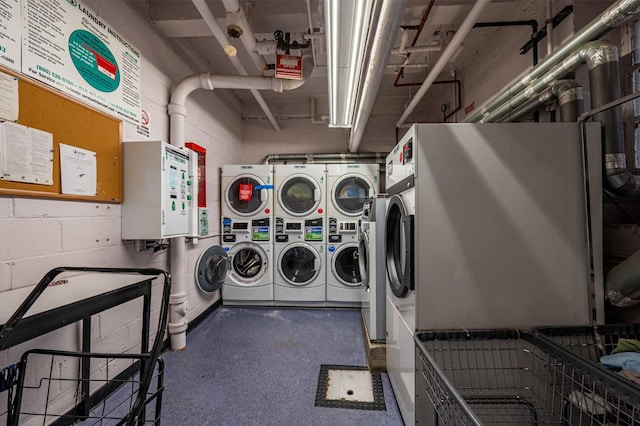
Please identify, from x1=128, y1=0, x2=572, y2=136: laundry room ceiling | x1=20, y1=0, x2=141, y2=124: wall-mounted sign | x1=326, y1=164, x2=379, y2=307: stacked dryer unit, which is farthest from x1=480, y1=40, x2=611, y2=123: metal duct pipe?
x1=20, y1=0, x2=141, y2=124: wall-mounted sign

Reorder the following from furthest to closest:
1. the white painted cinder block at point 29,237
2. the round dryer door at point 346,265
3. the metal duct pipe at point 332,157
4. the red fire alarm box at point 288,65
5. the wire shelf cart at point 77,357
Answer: the metal duct pipe at point 332,157 < the round dryer door at point 346,265 < the red fire alarm box at point 288,65 < the white painted cinder block at point 29,237 < the wire shelf cart at point 77,357

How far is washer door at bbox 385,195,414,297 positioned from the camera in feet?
4.35

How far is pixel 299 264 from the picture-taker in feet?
11.4

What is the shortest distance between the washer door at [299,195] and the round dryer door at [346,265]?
665mm

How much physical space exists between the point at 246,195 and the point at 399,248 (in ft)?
7.18

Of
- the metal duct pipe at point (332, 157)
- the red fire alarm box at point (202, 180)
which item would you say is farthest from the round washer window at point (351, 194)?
the red fire alarm box at point (202, 180)

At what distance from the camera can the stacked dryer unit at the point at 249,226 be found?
10.9 ft

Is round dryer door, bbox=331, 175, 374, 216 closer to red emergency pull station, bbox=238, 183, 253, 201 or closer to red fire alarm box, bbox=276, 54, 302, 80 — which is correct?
red emergency pull station, bbox=238, 183, 253, 201

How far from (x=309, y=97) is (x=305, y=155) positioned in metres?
0.88

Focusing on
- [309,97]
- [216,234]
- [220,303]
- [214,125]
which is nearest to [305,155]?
[309,97]

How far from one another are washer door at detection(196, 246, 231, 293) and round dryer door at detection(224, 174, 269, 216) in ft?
2.02

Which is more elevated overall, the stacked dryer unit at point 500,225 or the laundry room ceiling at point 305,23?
the laundry room ceiling at point 305,23

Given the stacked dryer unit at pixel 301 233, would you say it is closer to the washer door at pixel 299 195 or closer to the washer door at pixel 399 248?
the washer door at pixel 299 195

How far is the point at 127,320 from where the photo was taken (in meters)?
1.90
